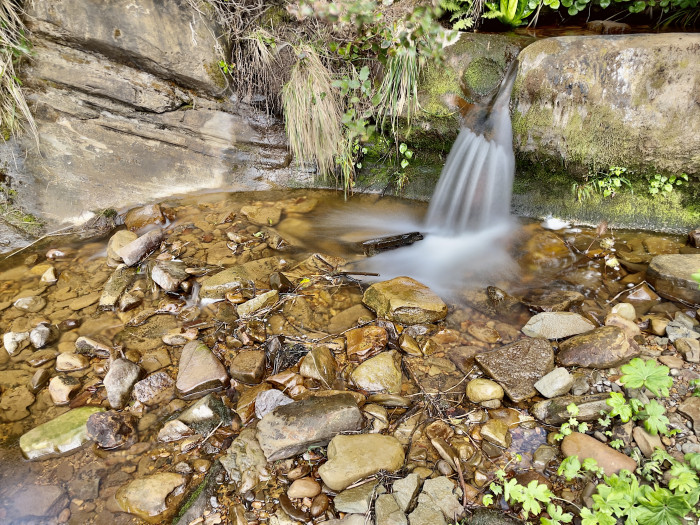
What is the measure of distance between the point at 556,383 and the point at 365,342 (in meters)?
1.29

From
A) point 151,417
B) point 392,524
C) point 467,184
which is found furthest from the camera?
point 467,184

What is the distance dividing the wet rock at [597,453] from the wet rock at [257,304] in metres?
2.33

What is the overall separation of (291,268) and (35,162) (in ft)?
11.4

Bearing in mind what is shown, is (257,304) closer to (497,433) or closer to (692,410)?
(497,433)

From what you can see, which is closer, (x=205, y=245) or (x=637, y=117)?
(x=637, y=117)

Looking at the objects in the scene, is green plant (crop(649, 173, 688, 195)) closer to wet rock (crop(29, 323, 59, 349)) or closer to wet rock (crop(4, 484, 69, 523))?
wet rock (crop(4, 484, 69, 523))

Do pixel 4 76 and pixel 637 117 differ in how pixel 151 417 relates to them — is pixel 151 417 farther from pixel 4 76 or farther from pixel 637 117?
pixel 637 117

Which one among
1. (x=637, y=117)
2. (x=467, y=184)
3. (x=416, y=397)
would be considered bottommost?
(x=416, y=397)

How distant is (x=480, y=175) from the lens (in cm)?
455

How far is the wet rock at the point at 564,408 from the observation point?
2.33 metres

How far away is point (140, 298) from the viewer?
145 inches

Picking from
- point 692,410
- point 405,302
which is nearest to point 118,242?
point 405,302

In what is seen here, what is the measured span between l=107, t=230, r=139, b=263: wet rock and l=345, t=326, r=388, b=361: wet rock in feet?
8.66

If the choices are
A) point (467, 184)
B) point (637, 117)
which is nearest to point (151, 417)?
point (467, 184)
